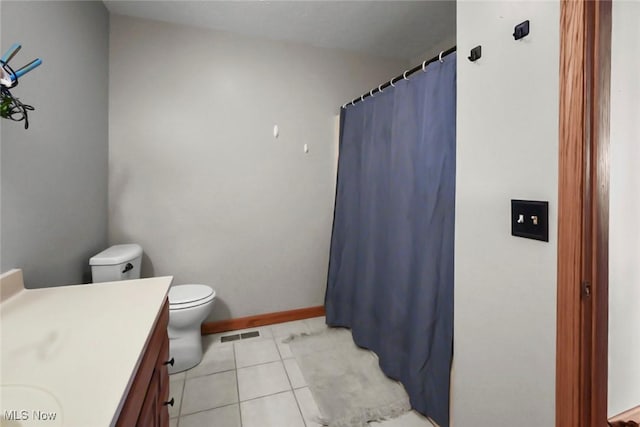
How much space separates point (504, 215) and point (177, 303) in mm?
1865

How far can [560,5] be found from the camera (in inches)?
30.8

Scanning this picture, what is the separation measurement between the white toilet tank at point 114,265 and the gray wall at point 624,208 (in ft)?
7.60

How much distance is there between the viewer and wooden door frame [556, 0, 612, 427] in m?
0.74

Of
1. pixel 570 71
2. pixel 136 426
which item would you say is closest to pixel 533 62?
pixel 570 71

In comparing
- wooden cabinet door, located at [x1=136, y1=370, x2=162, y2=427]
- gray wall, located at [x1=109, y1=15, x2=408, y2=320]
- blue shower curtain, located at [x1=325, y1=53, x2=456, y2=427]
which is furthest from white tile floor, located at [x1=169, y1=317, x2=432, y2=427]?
wooden cabinet door, located at [x1=136, y1=370, x2=162, y2=427]

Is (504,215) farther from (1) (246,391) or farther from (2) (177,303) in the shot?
(2) (177,303)

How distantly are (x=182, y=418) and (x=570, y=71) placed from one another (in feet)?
7.16

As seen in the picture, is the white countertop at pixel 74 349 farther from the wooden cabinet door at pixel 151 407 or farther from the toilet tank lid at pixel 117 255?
the toilet tank lid at pixel 117 255

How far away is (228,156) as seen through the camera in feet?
7.62

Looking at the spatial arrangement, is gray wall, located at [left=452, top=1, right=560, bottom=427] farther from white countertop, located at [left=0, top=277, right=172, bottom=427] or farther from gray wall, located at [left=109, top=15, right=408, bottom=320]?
gray wall, located at [left=109, top=15, right=408, bottom=320]

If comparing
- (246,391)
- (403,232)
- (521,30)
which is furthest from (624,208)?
(246,391)

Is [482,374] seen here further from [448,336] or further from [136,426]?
[136,426]

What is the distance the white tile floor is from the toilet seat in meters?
0.47
